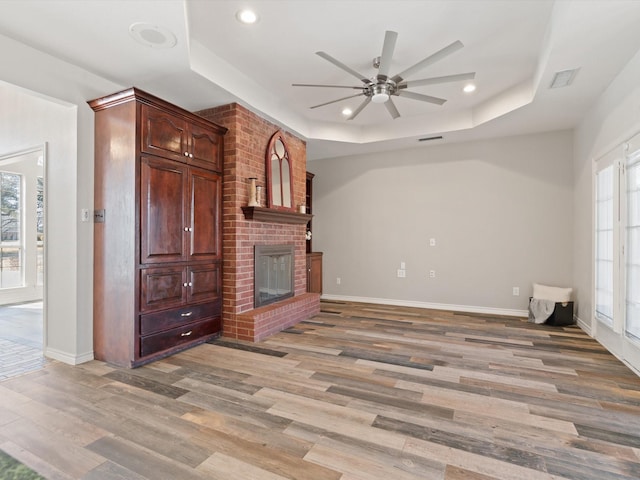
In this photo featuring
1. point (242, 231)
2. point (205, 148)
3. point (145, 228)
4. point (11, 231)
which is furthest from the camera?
point (11, 231)

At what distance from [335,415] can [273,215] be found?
2543mm

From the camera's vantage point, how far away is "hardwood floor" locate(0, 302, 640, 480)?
1.61 meters

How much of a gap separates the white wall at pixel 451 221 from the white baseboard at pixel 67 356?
13.1 ft

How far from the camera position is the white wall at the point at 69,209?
9.55 ft

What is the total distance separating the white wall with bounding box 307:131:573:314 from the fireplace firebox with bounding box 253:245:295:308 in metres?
1.70

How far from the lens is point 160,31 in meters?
2.42

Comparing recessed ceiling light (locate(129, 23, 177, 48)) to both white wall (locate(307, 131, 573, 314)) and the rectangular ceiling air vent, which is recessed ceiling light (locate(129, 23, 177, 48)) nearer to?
the rectangular ceiling air vent

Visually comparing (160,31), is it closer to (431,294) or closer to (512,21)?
(512,21)

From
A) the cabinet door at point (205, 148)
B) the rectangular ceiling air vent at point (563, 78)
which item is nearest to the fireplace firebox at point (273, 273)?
the cabinet door at point (205, 148)

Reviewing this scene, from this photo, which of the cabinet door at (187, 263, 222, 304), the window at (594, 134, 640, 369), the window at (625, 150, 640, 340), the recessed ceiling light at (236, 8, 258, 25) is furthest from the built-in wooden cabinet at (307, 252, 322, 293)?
the window at (625, 150, 640, 340)

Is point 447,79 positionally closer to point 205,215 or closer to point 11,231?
point 205,215

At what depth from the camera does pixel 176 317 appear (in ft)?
10.4

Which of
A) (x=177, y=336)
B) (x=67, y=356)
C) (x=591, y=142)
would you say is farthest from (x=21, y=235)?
(x=591, y=142)

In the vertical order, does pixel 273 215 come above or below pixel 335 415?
above
